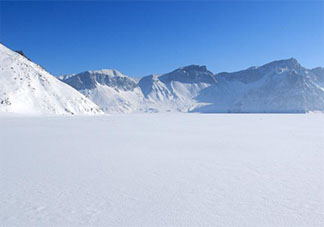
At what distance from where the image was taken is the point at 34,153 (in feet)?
45.2

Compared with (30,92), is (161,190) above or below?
below

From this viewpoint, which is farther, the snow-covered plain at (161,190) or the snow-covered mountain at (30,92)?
the snow-covered mountain at (30,92)

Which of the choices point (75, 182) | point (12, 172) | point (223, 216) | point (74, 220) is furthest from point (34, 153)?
point (223, 216)

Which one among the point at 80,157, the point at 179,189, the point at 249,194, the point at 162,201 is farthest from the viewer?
the point at 80,157

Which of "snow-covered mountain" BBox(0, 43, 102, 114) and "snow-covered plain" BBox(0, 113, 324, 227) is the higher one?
"snow-covered mountain" BBox(0, 43, 102, 114)

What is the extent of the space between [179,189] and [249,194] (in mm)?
2296

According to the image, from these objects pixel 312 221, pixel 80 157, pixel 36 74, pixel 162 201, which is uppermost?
pixel 36 74

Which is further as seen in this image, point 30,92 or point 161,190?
point 30,92

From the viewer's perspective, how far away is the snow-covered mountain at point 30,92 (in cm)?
7025

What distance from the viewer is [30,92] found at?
79.3m

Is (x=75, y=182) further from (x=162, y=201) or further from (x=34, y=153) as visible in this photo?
(x=34, y=153)

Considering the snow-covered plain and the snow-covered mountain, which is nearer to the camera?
the snow-covered plain

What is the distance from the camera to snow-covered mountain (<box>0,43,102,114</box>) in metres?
70.2

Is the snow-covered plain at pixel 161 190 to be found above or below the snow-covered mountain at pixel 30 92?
below
